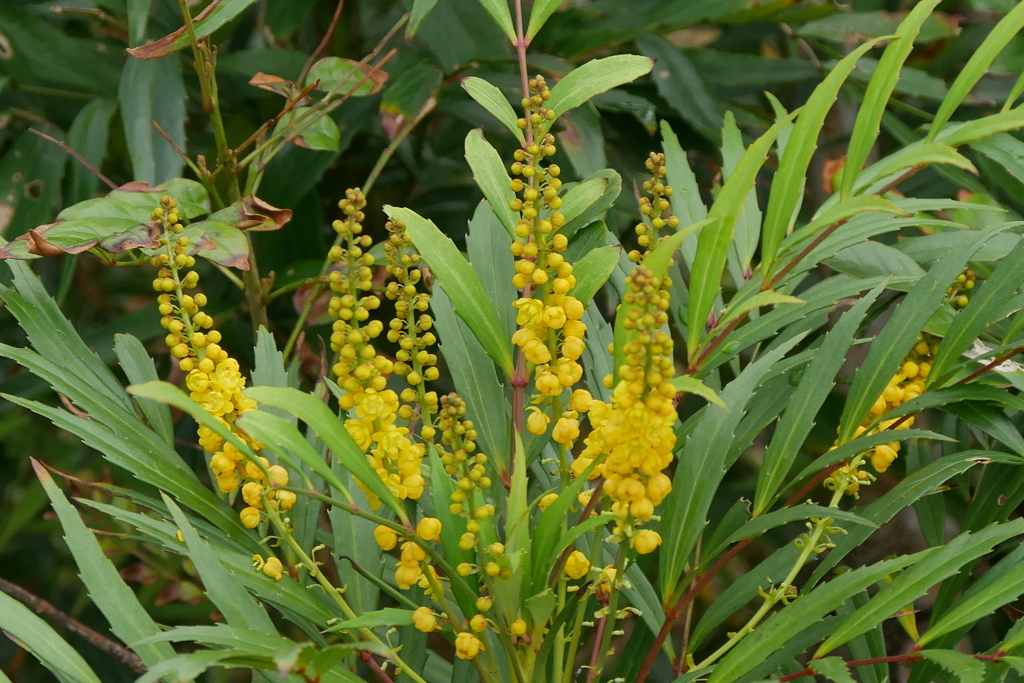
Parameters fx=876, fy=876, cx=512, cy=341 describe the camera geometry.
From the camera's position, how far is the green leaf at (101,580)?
0.36m

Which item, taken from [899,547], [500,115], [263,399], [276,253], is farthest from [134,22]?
[899,547]

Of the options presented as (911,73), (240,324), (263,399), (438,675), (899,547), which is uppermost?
(911,73)

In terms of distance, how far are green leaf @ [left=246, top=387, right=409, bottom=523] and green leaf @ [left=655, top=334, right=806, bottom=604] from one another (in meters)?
0.15

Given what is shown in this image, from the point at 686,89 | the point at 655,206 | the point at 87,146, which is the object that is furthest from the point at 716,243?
the point at 87,146

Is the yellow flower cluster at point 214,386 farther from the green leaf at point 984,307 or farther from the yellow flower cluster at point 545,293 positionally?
the green leaf at point 984,307

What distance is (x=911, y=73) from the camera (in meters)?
0.84

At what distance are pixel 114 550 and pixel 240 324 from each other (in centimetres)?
25

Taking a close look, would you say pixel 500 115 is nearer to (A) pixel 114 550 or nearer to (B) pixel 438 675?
(B) pixel 438 675

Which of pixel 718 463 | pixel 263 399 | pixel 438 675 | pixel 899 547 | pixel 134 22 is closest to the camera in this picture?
pixel 263 399

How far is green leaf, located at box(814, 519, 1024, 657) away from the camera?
0.36 m

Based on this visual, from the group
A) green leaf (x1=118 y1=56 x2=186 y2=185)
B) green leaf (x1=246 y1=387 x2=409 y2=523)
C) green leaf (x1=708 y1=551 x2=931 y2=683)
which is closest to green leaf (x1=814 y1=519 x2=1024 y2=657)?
green leaf (x1=708 y1=551 x2=931 y2=683)

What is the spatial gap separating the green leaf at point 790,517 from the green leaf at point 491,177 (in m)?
0.17

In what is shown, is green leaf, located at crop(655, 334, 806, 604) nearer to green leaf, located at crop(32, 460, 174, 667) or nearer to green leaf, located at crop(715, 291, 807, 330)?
green leaf, located at crop(715, 291, 807, 330)

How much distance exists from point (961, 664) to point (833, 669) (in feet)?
0.19
